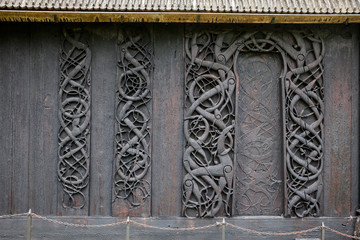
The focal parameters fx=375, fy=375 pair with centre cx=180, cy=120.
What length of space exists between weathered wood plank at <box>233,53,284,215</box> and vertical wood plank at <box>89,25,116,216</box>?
1.74 metres

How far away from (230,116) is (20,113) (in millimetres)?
2832

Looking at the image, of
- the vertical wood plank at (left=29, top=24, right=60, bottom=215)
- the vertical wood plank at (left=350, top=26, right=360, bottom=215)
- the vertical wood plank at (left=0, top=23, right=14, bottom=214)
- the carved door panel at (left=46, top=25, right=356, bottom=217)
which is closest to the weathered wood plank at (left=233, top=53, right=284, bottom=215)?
the carved door panel at (left=46, top=25, right=356, bottom=217)

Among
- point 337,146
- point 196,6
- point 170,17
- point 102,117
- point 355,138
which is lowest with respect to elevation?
point 337,146

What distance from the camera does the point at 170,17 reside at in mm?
4719

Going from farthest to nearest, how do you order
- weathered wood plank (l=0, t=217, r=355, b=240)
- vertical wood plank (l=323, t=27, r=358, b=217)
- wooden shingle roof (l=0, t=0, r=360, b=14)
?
vertical wood plank (l=323, t=27, r=358, b=217) < weathered wood plank (l=0, t=217, r=355, b=240) < wooden shingle roof (l=0, t=0, r=360, b=14)

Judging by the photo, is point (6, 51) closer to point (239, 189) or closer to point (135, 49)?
point (135, 49)

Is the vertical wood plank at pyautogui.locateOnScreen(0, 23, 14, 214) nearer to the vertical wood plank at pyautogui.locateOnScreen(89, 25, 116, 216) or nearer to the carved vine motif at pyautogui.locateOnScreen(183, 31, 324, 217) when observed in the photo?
the vertical wood plank at pyautogui.locateOnScreen(89, 25, 116, 216)

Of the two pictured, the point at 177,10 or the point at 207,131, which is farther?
the point at 207,131

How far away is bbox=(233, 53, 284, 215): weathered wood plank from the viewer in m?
5.16

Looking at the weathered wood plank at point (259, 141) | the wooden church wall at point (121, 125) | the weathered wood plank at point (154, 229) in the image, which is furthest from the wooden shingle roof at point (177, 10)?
the weathered wood plank at point (154, 229)

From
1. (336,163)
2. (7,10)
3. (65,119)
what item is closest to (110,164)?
(65,119)

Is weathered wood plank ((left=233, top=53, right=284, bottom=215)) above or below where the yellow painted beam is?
below

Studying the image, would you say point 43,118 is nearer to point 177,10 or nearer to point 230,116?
point 177,10

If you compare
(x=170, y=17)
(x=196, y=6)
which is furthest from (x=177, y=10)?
(x=196, y=6)
